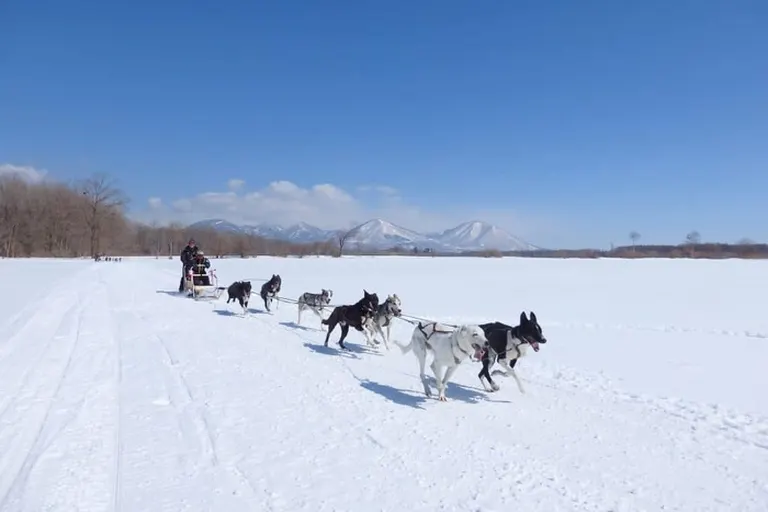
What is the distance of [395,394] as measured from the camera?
271 inches

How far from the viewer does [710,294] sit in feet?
76.9

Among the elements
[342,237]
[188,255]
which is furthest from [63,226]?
[188,255]

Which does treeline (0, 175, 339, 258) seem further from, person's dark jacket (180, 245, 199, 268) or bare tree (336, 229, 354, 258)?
person's dark jacket (180, 245, 199, 268)

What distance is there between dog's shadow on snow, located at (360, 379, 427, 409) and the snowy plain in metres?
0.04

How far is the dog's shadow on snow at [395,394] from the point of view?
650 cm

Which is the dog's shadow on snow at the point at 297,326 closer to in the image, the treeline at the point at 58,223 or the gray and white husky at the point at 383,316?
the gray and white husky at the point at 383,316

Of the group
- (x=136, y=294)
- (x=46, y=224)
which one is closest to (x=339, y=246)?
(x=46, y=224)

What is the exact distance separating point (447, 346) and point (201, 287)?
1426cm

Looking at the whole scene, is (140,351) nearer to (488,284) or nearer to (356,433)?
(356,433)

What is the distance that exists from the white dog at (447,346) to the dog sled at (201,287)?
41.6ft

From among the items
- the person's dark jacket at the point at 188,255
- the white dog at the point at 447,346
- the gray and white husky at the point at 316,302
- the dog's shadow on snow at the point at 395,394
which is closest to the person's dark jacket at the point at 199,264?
the person's dark jacket at the point at 188,255

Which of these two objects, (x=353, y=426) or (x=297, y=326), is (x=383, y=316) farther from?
(x=353, y=426)

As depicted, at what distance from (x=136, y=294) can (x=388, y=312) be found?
14.4 meters

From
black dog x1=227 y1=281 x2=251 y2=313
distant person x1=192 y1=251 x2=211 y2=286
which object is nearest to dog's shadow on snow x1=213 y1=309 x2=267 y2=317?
black dog x1=227 y1=281 x2=251 y2=313
